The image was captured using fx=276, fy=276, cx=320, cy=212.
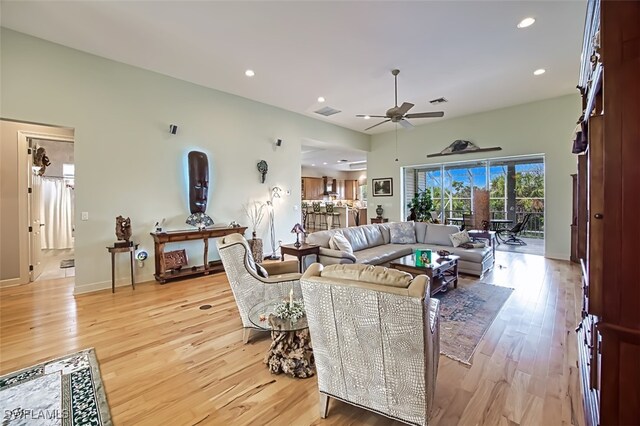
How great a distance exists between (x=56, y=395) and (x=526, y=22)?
20.0 feet

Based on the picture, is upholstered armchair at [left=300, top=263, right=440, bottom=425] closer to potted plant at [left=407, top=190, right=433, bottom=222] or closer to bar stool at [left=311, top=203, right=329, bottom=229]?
potted plant at [left=407, top=190, right=433, bottom=222]

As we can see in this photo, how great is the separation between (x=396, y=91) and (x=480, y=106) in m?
2.68

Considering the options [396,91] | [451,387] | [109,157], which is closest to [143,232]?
[109,157]

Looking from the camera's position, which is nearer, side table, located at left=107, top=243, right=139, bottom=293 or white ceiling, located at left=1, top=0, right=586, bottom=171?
white ceiling, located at left=1, top=0, right=586, bottom=171

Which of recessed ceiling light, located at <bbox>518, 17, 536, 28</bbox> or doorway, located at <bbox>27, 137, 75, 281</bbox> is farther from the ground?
recessed ceiling light, located at <bbox>518, 17, 536, 28</bbox>

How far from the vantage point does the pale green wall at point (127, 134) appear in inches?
155

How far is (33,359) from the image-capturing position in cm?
251

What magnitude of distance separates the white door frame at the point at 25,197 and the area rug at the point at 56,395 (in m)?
3.53

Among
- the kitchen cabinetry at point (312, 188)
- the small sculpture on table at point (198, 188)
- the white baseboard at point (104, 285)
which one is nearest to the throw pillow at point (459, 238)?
the small sculpture on table at point (198, 188)

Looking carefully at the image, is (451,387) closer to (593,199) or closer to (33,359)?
(593,199)

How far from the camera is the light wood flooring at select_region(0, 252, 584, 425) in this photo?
1.84 meters

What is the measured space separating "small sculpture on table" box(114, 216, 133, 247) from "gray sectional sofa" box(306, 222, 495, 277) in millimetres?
2937

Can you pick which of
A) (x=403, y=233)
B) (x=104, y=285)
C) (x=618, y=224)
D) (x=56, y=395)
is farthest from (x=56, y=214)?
(x=618, y=224)

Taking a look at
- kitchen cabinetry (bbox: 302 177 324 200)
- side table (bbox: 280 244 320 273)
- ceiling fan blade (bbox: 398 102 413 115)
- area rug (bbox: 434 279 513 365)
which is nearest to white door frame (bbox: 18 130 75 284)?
side table (bbox: 280 244 320 273)
